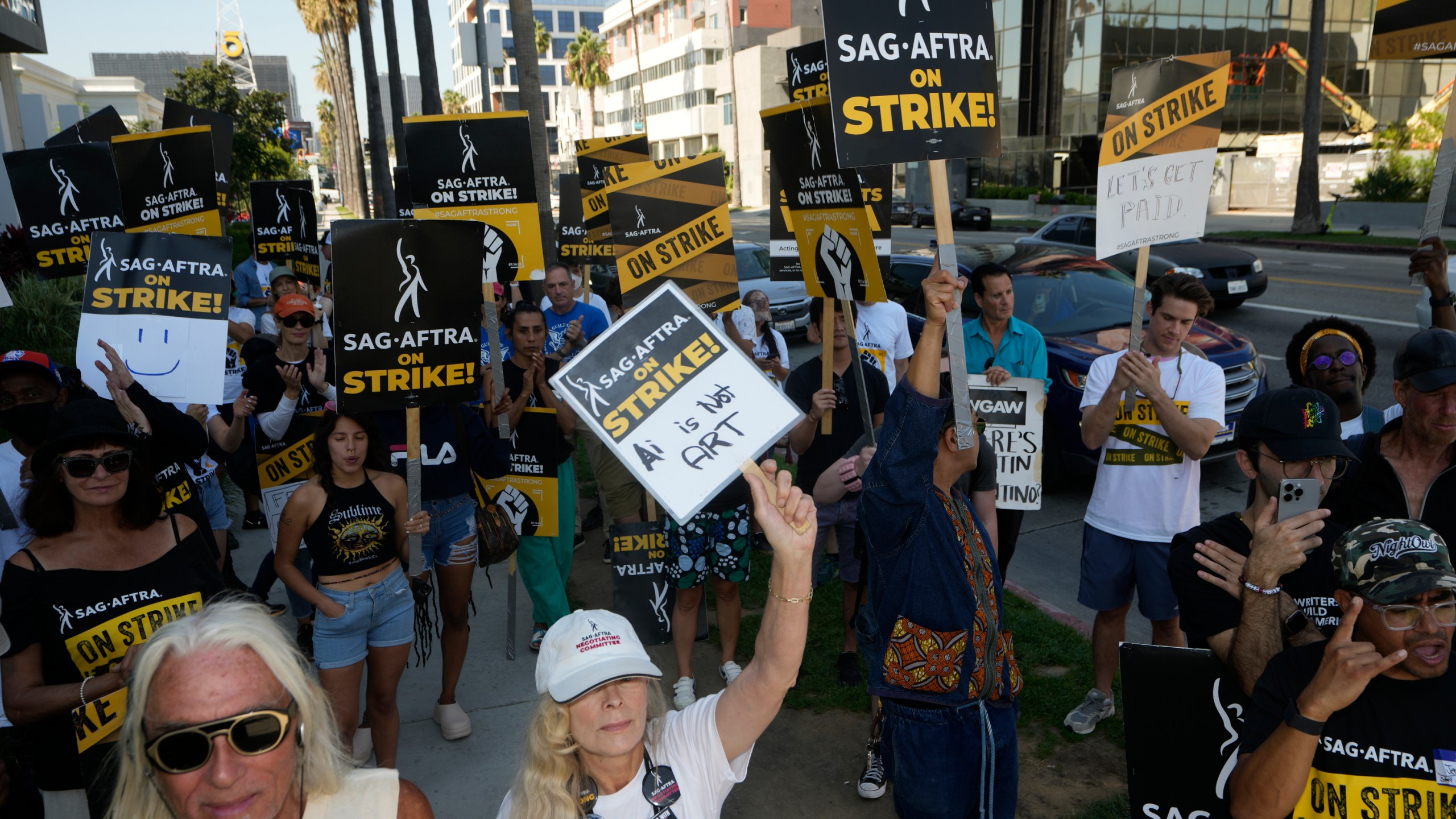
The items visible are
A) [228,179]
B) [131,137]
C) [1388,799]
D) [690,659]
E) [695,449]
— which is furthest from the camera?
[228,179]

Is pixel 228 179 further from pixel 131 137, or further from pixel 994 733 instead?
pixel 994 733

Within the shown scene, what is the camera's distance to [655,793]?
2.27 m

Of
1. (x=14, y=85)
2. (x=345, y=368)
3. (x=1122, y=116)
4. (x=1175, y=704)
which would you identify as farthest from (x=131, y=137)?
(x=14, y=85)

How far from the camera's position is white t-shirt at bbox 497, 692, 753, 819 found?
226 cm

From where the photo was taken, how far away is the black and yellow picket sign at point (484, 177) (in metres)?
5.74

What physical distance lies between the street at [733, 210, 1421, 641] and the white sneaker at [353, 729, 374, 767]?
13.2 feet

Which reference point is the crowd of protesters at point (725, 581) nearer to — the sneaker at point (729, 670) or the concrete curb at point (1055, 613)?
the sneaker at point (729, 670)

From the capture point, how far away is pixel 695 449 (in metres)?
2.52

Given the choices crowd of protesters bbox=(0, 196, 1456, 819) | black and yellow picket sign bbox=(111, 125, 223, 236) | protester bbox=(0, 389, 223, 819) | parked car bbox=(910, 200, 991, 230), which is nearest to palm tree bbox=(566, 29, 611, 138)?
parked car bbox=(910, 200, 991, 230)

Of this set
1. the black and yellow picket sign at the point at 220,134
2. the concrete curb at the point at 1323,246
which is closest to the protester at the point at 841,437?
the black and yellow picket sign at the point at 220,134

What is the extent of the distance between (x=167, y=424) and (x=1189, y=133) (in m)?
5.19

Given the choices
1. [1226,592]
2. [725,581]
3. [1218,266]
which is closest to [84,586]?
[725,581]

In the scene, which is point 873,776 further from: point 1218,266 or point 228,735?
point 1218,266

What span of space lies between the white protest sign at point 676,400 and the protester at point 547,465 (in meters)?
2.87
